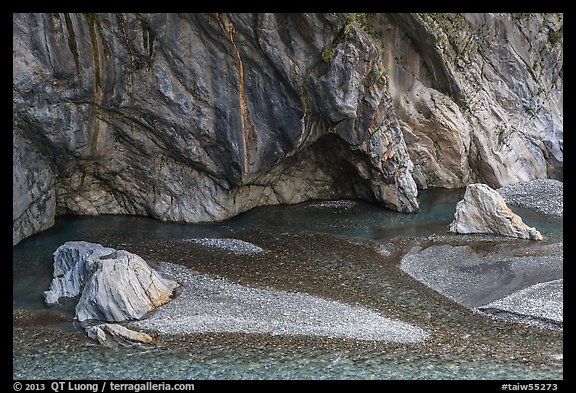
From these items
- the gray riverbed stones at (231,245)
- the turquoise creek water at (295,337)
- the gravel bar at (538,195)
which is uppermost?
the gravel bar at (538,195)

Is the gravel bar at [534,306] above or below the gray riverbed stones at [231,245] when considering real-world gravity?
below

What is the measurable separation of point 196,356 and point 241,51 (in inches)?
814

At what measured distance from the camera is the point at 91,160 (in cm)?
3909

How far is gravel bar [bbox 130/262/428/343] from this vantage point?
79.9 ft

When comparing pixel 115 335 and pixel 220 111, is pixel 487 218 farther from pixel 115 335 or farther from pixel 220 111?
pixel 115 335

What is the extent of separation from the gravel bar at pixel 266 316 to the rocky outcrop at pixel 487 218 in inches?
572

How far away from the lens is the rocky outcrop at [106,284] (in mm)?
25703

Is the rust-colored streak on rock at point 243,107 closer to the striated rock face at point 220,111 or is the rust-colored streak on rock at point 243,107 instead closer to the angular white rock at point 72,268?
the striated rock face at point 220,111

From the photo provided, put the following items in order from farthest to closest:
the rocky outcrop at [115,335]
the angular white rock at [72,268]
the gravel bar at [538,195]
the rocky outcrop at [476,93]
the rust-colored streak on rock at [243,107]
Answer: the rocky outcrop at [476,93], the gravel bar at [538,195], the rust-colored streak on rock at [243,107], the angular white rock at [72,268], the rocky outcrop at [115,335]

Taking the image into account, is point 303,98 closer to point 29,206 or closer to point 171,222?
point 171,222

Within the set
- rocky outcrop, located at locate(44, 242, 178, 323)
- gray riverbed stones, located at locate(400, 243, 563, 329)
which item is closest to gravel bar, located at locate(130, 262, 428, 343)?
rocky outcrop, located at locate(44, 242, 178, 323)

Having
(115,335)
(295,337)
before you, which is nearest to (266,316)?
(295,337)

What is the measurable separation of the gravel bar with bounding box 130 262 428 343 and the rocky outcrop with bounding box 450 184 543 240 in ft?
47.7

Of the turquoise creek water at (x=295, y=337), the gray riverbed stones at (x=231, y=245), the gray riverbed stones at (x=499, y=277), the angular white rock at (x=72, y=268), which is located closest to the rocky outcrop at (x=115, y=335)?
the turquoise creek water at (x=295, y=337)
